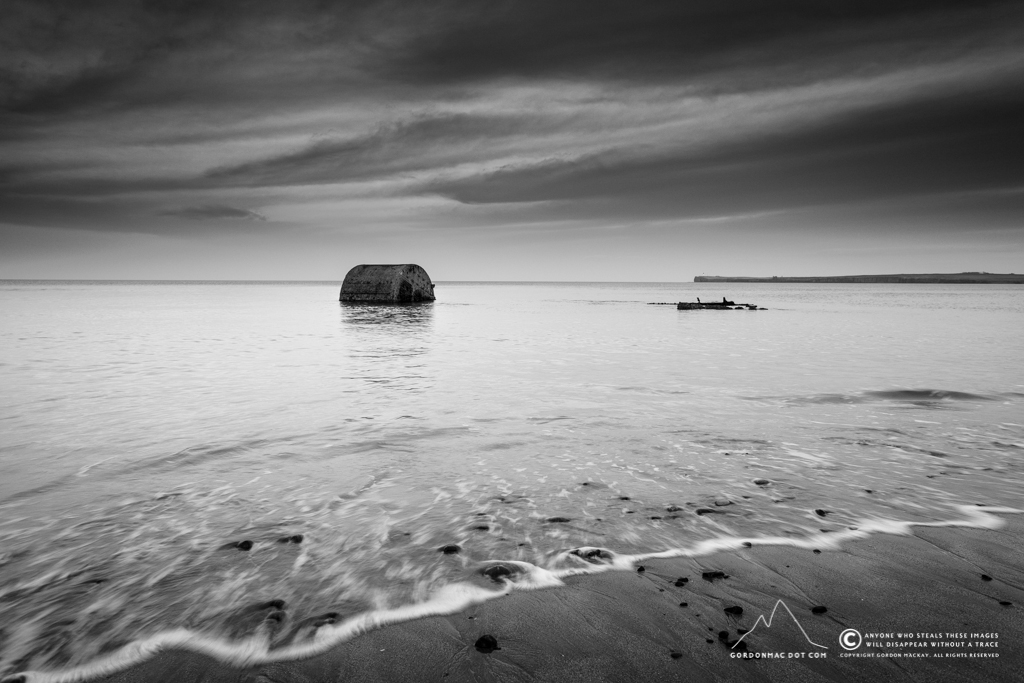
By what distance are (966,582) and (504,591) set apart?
6.63 ft

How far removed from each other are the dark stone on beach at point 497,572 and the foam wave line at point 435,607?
0.04 m

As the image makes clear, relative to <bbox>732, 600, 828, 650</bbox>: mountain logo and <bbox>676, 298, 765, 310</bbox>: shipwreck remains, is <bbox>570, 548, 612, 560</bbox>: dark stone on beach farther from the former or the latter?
<bbox>676, 298, 765, 310</bbox>: shipwreck remains

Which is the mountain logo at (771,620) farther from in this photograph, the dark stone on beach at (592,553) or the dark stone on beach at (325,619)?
the dark stone on beach at (325,619)

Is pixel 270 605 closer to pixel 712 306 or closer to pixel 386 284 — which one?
pixel 712 306

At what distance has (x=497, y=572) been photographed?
7.89ft

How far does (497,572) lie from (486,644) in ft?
1.64

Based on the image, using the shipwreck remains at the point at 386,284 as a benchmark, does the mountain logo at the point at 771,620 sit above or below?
below

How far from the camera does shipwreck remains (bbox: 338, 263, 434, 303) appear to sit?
2673 cm

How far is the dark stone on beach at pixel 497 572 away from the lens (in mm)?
2367

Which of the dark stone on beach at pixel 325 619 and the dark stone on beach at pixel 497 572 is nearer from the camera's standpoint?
the dark stone on beach at pixel 325 619

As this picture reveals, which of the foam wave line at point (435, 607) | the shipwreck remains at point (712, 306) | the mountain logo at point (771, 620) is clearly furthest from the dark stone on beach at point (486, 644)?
the shipwreck remains at point (712, 306)

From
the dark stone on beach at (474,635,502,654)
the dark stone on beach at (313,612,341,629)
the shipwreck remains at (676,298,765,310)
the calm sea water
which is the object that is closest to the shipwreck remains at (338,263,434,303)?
the shipwreck remains at (676,298,765,310)

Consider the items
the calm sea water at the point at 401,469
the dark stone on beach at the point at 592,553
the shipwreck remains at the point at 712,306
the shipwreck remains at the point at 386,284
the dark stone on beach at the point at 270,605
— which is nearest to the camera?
the dark stone on beach at the point at 270,605

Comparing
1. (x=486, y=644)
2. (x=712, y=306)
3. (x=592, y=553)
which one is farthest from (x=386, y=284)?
(x=486, y=644)
